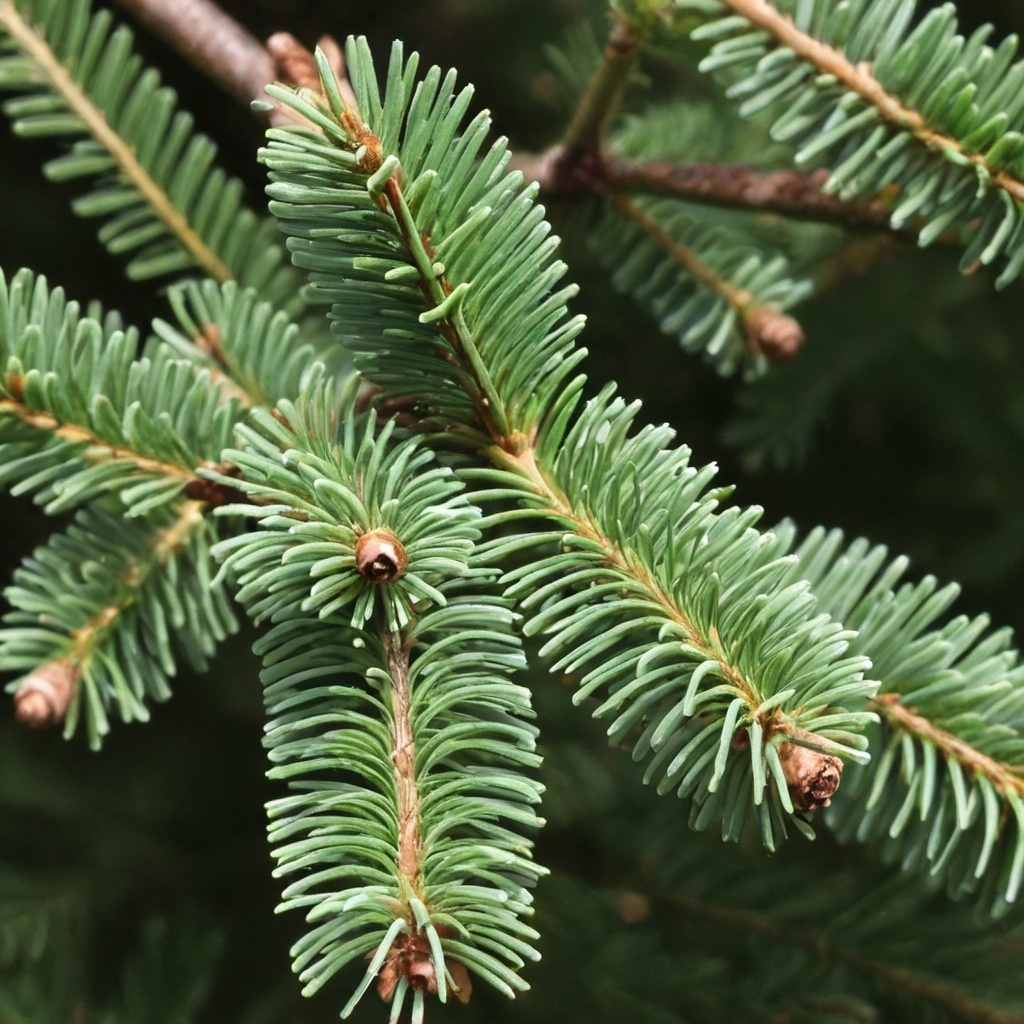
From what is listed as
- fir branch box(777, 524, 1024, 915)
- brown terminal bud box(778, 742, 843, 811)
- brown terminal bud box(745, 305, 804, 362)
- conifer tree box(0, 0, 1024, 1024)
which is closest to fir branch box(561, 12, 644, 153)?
conifer tree box(0, 0, 1024, 1024)

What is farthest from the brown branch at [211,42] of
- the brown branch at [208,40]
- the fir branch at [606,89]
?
the fir branch at [606,89]

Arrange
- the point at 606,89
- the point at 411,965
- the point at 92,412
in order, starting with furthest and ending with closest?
the point at 606,89 → the point at 92,412 → the point at 411,965

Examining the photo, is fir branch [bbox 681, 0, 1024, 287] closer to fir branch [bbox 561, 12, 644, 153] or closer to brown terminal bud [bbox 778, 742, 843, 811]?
fir branch [bbox 561, 12, 644, 153]

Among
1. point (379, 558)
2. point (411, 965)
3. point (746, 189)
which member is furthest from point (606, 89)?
point (411, 965)

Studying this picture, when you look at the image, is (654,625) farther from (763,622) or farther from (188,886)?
(188,886)

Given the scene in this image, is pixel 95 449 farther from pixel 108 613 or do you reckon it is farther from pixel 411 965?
pixel 411 965

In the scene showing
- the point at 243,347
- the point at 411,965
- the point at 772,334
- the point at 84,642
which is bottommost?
the point at 411,965

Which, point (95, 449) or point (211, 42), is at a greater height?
point (211, 42)
